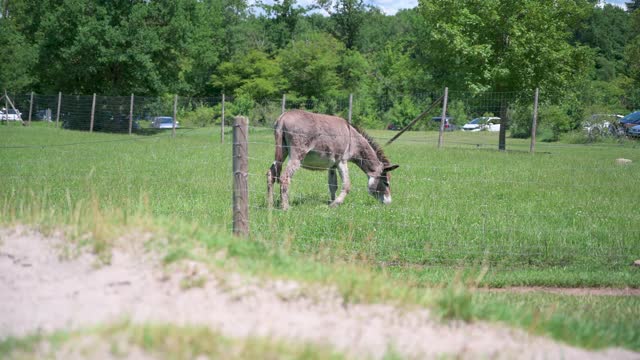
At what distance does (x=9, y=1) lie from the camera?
66750 millimetres

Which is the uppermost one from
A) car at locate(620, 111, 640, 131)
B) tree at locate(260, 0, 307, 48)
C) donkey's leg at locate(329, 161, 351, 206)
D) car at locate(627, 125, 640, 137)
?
tree at locate(260, 0, 307, 48)

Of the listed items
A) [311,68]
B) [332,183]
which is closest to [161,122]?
[311,68]

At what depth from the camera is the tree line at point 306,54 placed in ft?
98.5

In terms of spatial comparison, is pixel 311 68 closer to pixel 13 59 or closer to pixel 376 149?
pixel 13 59

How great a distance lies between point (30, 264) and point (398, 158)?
16274 millimetres

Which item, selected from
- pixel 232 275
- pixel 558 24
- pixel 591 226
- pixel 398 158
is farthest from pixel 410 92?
pixel 232 275

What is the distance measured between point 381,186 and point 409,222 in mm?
2349

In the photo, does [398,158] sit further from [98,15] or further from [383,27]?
[383,27]

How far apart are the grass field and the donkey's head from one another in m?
0.23

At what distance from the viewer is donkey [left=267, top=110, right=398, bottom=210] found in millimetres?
11906

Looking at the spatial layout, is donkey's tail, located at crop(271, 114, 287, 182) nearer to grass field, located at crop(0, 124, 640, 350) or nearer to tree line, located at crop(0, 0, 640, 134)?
grass field, located at crop(0, 124, 640, 350)

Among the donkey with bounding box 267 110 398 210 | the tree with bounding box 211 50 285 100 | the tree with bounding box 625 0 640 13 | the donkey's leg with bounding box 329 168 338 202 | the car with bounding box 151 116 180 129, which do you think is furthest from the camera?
the tree with bounding box 625 0 640 13

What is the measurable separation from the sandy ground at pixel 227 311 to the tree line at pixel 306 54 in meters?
24.6

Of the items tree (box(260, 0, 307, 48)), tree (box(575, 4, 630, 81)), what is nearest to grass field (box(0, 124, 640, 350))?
tree (box(260, 0, 307, 48))
